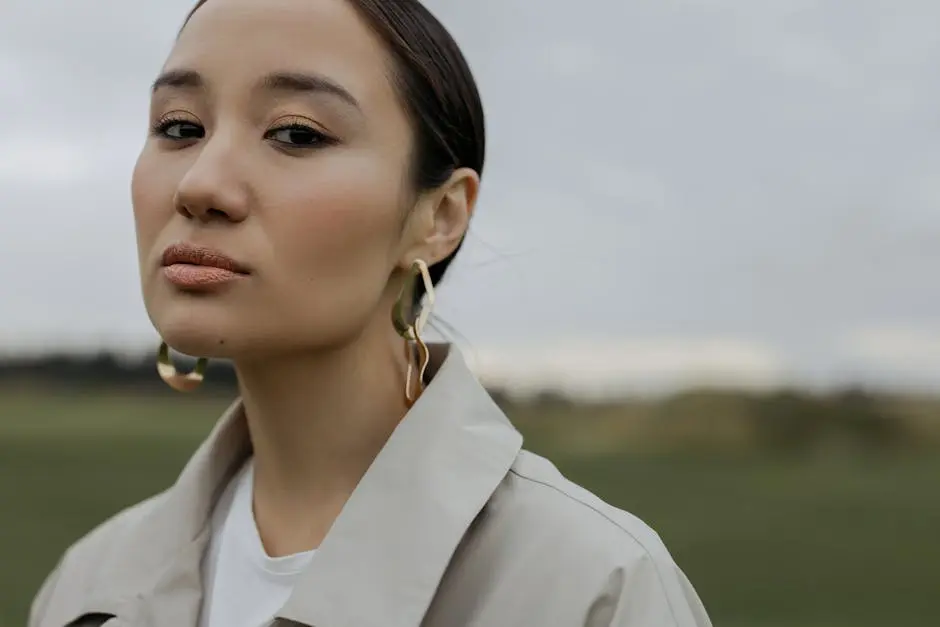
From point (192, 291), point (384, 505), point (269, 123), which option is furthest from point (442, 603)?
point (269, 123)

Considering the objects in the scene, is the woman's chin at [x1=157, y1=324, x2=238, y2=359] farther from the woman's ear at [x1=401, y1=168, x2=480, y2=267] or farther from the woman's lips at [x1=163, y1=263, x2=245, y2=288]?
the woman's ear at [x1=401, y1=168, x2=480, y2=267]

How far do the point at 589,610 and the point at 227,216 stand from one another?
70cm

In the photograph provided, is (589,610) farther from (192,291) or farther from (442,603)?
(192,291)

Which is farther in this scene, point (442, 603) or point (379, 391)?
point (379, 391)

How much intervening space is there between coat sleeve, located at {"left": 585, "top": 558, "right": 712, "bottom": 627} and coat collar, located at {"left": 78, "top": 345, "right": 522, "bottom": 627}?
0.20 meters

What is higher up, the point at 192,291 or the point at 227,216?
the point at 227,216

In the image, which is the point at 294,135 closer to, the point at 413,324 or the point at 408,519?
the point at 413,324

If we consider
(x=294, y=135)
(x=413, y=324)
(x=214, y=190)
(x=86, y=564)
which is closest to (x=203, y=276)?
(x=214, y=190)

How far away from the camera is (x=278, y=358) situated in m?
1.70

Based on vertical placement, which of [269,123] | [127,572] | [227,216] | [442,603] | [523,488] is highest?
[269,123]

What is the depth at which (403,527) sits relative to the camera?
5.32 ft

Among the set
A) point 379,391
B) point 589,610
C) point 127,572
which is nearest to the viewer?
point 589,610

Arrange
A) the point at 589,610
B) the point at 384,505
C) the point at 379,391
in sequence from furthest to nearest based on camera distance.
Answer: the point at 379,391
the point at 384,505
the point at 589,610

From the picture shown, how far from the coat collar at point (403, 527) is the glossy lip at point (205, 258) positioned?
12.9 inches
